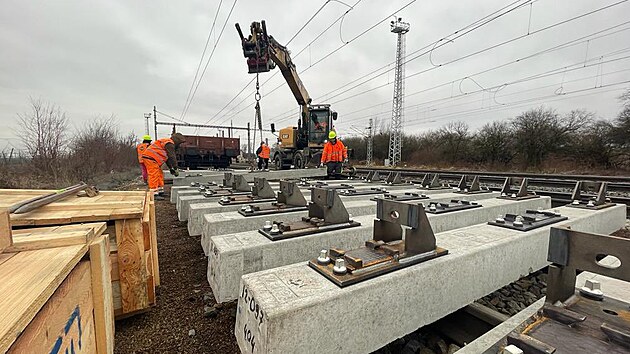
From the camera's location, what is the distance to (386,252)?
6.08 feet

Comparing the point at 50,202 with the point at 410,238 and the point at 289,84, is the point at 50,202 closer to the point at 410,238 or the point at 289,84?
the point at 410,238

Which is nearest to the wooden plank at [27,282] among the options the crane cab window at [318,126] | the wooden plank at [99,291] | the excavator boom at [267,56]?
the wooden plank at [99,291]

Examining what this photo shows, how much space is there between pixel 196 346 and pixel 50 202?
169 centimetres

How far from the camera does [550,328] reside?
3.67 feet

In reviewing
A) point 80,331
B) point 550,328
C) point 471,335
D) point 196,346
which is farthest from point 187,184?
point 550,328

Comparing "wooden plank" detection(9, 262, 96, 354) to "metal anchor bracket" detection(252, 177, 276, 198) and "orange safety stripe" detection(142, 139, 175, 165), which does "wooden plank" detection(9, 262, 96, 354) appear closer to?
"metal anchor bracket" detection(252, 177, 276, 198)

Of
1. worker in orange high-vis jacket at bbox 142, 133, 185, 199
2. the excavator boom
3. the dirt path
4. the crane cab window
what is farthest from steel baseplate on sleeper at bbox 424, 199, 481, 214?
the crane cab window

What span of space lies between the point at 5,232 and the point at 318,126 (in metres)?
12.8

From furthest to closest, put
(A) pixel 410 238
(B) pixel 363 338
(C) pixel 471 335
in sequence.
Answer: (C) pixel 471 335
(A) pixel 410 238
(B) pixel 363 338

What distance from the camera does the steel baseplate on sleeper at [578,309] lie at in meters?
1.00

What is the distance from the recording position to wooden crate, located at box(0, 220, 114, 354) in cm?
75

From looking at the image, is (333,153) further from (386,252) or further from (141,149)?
(386,252)

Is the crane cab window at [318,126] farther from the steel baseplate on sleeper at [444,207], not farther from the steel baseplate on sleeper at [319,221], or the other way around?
the steel baseplate on sleeper at [319,221]

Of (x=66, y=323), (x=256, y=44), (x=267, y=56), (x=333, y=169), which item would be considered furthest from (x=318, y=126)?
(x=66, y=323)
